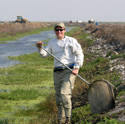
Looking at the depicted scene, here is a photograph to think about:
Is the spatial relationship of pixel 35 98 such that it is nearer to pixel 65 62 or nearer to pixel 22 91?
pixel 22 91

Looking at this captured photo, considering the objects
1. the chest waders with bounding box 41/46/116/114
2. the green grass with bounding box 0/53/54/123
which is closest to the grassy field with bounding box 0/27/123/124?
the green grass with bounding box 0/53/54/123

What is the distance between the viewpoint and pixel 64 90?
529cm

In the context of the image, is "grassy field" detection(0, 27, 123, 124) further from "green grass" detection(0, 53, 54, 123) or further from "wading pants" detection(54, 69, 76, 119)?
"wading pants" detection(54, 69, 76, 119)

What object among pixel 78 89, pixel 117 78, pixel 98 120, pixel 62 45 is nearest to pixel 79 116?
pixel 98 120

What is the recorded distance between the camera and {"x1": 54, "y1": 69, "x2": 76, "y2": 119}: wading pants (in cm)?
529

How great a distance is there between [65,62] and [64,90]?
0.53m

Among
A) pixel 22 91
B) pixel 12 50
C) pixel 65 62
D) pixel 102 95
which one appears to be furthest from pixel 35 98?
pixel 12 50

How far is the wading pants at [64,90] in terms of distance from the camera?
17.3 feet

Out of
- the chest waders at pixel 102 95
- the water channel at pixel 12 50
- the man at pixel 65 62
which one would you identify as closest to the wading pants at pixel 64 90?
the man at pixel 65 62

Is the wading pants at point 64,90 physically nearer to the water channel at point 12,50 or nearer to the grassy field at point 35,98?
the grassy field at point 35,98

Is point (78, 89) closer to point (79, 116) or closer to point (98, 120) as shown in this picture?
point (79, 116)

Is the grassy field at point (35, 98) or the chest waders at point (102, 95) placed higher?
the chest waders at point (102, 95)

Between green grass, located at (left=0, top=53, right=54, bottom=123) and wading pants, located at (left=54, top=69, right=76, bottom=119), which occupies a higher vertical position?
wading pants, located at (left=54, top=69, right=76, bottom=119)

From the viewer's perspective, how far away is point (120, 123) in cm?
477
